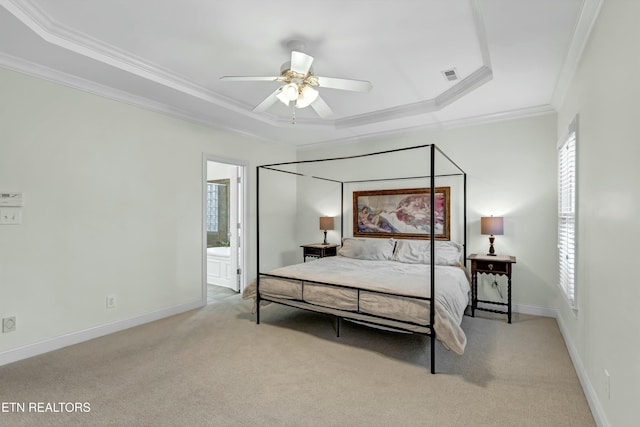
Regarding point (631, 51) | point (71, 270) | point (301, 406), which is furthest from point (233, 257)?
point (631, 51)

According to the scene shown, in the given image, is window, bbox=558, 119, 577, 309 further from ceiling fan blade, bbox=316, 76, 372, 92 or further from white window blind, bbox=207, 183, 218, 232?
white window blind, bbox=207, 183, 218, 232

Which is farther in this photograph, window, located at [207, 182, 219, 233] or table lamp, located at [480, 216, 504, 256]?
window, located at [207, 182, 219, 233]

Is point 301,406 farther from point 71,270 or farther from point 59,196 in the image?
point 59,196

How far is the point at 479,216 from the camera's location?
4.55 m

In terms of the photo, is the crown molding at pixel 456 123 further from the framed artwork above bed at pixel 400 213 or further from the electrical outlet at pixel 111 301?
the electrical outlet at pixel 111 301

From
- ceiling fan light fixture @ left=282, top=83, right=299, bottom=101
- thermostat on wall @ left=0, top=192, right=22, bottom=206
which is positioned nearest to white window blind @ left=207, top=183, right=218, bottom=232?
thermostat on wall @ left=0, top=192, right=22, bottom=206

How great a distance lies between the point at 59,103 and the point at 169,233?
1746 millimetres

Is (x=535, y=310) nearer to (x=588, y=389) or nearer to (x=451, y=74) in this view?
(x=588, y=389)

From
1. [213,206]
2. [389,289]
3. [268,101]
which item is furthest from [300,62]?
[213,206]

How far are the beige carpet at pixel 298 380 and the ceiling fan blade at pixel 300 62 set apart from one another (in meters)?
2.44

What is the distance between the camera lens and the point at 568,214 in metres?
3.11

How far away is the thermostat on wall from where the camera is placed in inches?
111

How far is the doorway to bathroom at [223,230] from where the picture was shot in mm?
5148

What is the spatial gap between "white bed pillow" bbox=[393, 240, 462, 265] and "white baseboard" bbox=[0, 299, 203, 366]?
118 inches
